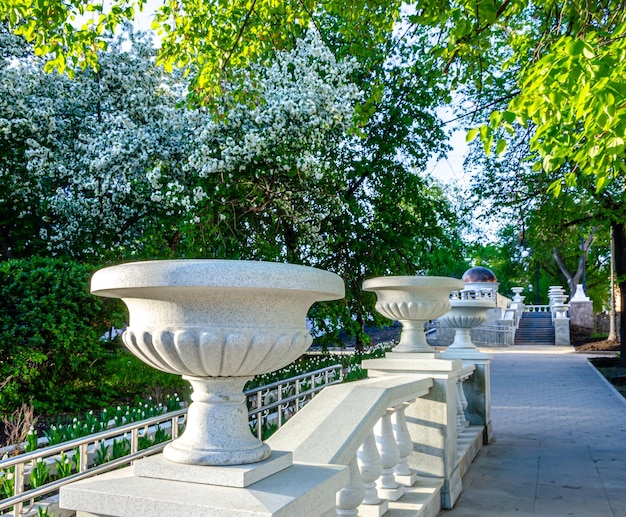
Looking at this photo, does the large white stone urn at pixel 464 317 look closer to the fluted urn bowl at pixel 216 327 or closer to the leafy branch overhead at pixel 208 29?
the leafy branch overhead at pixel 208 29

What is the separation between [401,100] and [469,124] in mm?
4079

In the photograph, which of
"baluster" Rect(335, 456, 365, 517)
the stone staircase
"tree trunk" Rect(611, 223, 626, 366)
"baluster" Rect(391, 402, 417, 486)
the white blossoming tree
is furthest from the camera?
the stone staircase

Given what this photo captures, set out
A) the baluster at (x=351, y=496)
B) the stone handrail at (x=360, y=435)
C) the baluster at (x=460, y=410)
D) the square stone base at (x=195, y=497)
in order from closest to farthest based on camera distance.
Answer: the square stone base at (x=195, y=497), the stone handrail at (x=360, y=435), the baluster at (x=351, y=496), the baluster at (x=460, y=410)

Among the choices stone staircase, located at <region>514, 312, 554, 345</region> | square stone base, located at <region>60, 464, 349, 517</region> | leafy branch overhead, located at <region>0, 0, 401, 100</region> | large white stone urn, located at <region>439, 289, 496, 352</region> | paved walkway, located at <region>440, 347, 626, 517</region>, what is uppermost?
leafy branch overhead, located at <region>0, 0, 401, 100</region>

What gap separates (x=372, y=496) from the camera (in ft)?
11.9

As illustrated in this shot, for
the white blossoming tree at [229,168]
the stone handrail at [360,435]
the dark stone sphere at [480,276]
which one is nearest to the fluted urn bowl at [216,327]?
the stone handrail at [360,435]

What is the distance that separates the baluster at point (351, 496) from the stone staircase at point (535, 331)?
2871 cm

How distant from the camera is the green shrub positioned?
7145 mm

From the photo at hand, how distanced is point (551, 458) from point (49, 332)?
20.2ft

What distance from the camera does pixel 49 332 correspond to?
24.9 feet

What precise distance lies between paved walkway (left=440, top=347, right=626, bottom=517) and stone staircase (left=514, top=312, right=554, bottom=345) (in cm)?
1690

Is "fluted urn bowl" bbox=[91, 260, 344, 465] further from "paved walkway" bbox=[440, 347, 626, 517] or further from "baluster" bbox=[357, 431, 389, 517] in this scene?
"paved walkway" bbox=[440, 347, 626, 517]

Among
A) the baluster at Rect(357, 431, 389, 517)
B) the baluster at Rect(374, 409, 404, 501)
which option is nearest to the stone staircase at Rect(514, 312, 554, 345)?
the baluster at Rect(374, 409, 404, 501)

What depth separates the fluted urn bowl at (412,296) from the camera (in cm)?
482
